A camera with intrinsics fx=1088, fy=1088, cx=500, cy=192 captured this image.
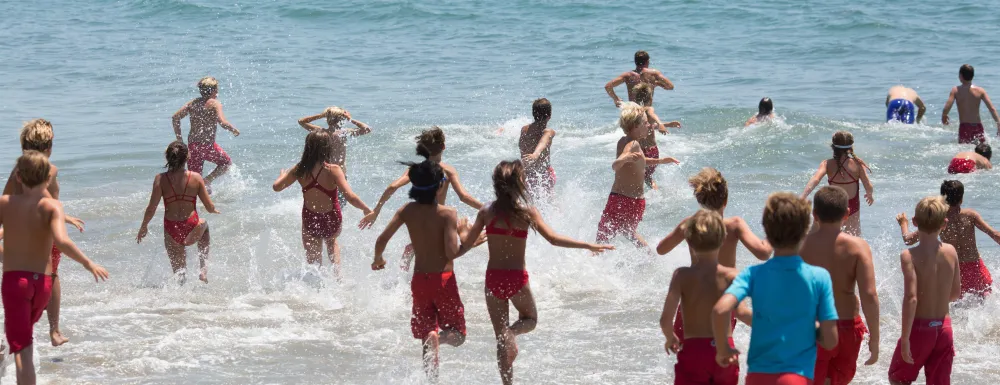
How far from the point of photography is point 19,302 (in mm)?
6070

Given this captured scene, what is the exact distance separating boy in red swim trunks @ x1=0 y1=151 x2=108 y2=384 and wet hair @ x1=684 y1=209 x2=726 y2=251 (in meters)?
3.29

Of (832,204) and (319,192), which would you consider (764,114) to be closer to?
(319,192)

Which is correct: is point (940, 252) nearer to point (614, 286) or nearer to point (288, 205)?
point (614, 286)

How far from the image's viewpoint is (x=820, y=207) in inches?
207

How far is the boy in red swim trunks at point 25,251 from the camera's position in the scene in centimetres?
605

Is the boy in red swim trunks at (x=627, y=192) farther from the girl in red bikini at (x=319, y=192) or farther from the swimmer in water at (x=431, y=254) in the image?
the swimmer in water at (x=431, y=254)

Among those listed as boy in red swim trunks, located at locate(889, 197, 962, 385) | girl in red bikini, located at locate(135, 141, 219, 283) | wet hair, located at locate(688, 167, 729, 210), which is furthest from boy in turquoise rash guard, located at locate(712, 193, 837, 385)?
girl in red bikini, located at locate(135, 141, 219, 283)

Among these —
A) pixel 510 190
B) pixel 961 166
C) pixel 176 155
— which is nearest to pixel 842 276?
pixel 510 190

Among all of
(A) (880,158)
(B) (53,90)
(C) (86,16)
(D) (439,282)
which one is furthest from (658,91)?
(C) (86,16)

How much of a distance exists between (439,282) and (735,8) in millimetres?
25769

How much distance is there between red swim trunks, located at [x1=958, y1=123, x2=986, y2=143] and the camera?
1545 centimetres

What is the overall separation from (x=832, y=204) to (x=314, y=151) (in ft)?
14.9

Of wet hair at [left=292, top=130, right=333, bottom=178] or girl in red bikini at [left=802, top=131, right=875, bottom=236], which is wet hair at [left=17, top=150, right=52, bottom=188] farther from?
girl in red bikini at [left=802, top=131, right=875, bottom=236]

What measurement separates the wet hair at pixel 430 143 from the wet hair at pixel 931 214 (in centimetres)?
300
